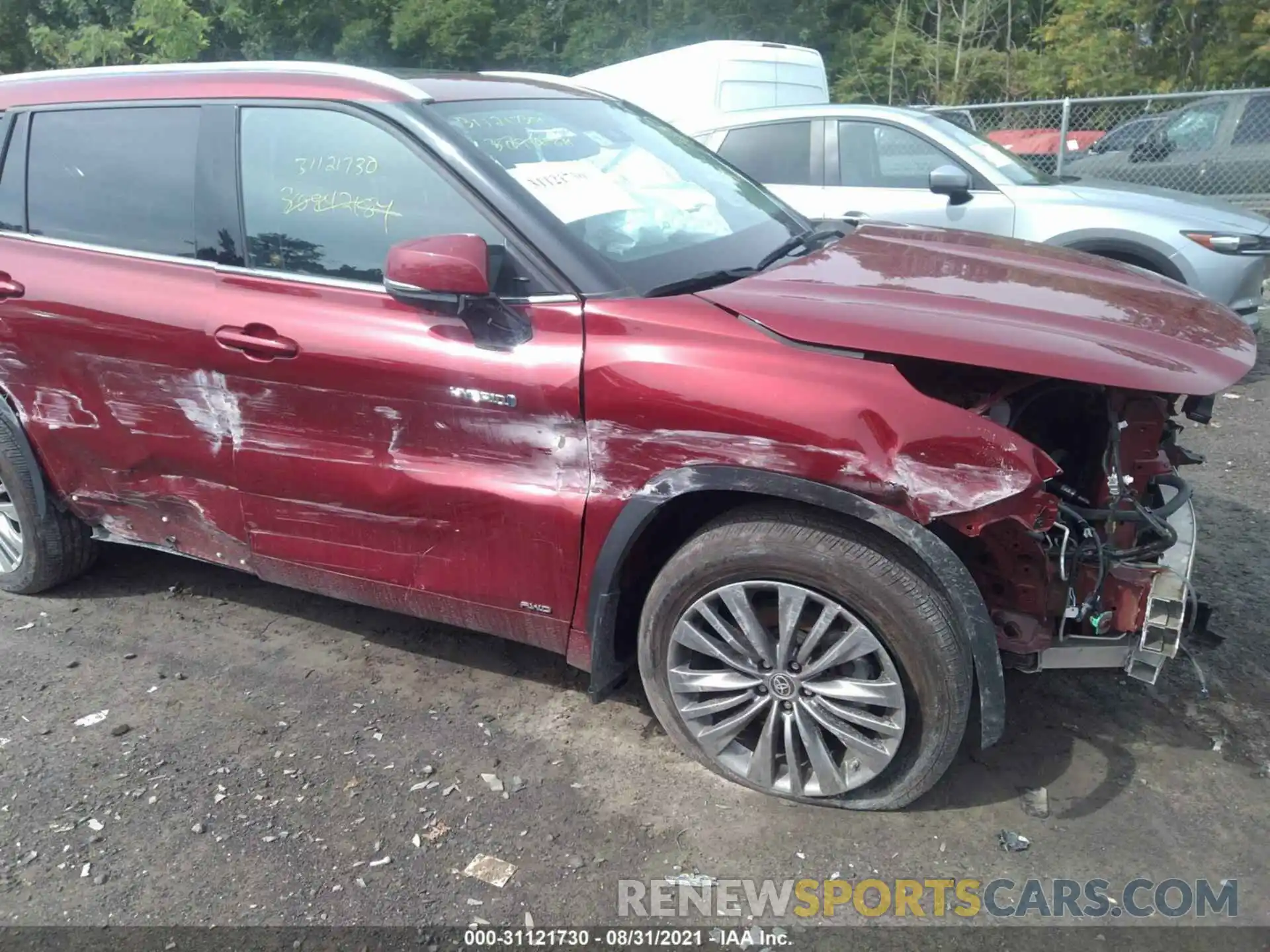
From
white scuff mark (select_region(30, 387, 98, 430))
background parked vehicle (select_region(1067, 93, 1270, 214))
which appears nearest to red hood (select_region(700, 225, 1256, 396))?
white scuff mark (select_region(30, 387, 98, 430))

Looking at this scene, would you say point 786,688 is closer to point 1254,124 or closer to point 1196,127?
point 1254,124

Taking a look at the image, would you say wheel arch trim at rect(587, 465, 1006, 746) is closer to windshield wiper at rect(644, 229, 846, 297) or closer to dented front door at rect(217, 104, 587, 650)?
dented front door at rect(217, 104, 587, 650)

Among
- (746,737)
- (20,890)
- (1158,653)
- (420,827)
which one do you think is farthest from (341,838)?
(1158,653)

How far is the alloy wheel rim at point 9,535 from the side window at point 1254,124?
11070 mm

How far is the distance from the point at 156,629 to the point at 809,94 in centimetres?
928

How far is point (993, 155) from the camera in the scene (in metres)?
7.03

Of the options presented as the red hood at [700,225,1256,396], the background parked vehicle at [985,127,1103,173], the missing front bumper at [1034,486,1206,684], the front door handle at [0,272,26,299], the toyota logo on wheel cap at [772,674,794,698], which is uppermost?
the background parked vehicle at [985,127,1103,173]

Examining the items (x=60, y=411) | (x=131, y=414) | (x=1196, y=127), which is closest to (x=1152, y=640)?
(x=131, y=414)

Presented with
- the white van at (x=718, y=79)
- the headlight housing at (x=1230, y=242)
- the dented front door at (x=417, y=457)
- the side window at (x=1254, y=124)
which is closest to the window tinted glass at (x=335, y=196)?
the dented front door at (x=417, y=457)

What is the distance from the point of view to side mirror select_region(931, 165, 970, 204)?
612cm

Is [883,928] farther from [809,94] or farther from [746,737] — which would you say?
[809,94]

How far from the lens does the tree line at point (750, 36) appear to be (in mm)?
18938

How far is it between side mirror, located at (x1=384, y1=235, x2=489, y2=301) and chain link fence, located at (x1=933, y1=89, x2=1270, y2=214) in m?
7.86

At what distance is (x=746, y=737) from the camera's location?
9.46 ft
